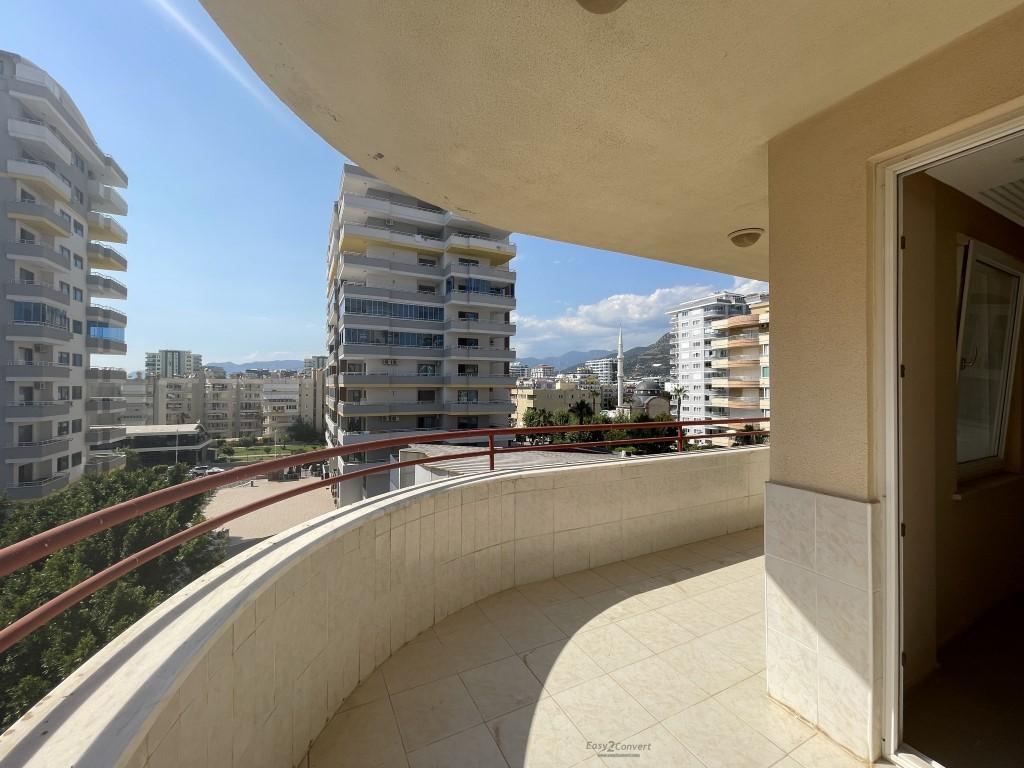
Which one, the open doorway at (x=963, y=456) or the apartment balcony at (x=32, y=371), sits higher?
the apartment balcony at (x=32, y=371)

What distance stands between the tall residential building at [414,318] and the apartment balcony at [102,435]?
1431 centimetres

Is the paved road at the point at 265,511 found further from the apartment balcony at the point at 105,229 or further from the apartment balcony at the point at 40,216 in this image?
the apartment balcony at the point at 105,229

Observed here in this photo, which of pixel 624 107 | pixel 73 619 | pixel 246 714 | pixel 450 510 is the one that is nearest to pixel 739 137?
pixel 624 107

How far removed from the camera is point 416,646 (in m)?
2.46

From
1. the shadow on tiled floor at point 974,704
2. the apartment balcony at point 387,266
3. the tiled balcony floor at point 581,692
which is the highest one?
the apartment balcony at point 387,266

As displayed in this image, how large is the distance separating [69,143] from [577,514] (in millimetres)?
40550

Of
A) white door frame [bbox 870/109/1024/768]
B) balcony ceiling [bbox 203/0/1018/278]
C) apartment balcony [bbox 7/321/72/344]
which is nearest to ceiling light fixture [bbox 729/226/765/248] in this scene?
balcony ceiling [bbox 203/0/1018/278]

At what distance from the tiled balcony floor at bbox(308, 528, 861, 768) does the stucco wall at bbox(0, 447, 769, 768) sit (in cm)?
21

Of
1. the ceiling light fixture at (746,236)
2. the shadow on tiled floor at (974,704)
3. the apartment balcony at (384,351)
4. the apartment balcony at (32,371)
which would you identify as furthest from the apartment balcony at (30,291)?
the shadow on tiled floor at (974,704)

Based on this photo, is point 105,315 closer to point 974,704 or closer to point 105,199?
point 105,199

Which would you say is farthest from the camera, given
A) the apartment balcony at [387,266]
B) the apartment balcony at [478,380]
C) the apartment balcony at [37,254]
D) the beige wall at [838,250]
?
the apartment balcony at [478,380]

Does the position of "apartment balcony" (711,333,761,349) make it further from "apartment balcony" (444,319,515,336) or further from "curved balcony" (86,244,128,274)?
"curved balcony" (86,244,128,274)

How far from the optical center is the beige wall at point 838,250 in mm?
1554

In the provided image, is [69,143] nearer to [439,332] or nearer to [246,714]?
[439,332]
